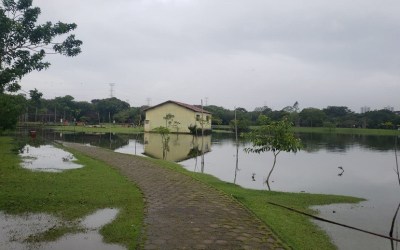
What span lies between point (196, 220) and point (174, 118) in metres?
49.8

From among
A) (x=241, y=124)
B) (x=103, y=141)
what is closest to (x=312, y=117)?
(x=241, y=124)

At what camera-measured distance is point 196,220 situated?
828cm

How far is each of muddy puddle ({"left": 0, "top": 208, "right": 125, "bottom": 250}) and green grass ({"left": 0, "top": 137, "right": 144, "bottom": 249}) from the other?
0.20m

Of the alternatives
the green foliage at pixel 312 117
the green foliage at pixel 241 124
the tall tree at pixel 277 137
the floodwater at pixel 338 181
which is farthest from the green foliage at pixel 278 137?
the green foliage at pixel 312 117

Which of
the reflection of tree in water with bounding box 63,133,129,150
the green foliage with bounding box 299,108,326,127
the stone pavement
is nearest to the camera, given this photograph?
the stone pavement

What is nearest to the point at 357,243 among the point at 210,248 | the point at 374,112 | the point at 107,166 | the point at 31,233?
the point at 210,248

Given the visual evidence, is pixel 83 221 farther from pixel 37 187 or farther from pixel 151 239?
pixel 37 187

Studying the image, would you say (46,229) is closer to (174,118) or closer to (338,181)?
(338,181)

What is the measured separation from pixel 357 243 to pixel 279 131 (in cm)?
806

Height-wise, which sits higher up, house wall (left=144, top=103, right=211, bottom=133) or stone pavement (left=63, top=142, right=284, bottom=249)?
house wall (left=144, top=103, right=211, bottom=133)

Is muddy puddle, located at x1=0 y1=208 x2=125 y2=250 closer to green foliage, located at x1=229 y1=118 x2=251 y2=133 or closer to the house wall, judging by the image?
green foliage, located at x1=229 y1=118 x2=251 y2=133

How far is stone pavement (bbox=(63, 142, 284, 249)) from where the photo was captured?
22.5 ft

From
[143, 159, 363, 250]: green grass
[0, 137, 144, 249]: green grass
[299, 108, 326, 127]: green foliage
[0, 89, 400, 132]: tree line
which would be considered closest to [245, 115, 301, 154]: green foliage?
[143, 159, 363, 250]: green grass

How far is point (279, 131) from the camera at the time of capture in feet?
52.8
